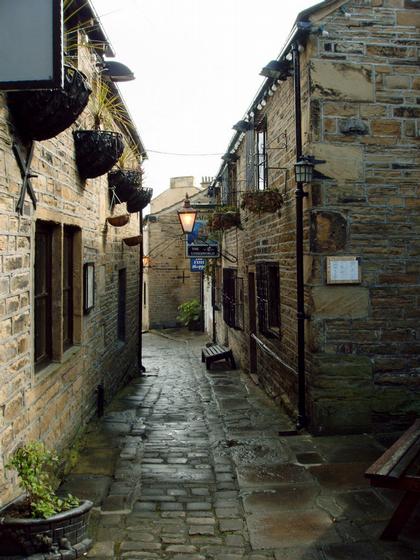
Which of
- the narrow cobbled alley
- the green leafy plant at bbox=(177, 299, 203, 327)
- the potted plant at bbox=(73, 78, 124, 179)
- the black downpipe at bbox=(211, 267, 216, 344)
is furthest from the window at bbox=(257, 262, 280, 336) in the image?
the green leafy plant at bbox=(177, 299, 203, 327)

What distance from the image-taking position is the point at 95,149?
550 centimetres

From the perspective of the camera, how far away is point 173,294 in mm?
24266

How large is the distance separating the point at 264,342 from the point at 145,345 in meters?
10.5

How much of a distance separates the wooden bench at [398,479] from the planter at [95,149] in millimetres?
4145

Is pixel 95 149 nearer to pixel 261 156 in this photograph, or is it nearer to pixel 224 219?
pixel 261 156

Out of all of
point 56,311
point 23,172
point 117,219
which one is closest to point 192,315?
point 117,219

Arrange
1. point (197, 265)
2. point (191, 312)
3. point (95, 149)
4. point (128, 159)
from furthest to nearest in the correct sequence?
point (191, 312)
point (197, 265)
point (128, 159)
point (95, 149)

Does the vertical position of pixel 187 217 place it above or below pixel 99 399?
above

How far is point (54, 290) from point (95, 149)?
1.71m

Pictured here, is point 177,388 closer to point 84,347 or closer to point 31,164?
point 84,347

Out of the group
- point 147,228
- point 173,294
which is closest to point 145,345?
point 173,294

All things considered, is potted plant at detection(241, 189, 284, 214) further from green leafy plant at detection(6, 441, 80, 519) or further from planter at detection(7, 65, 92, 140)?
green leafy plant at detection(6, 441, 80, 519)

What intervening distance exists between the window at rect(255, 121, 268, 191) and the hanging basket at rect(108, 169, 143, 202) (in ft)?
6.70

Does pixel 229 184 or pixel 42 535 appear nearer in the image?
pixel 42 535
